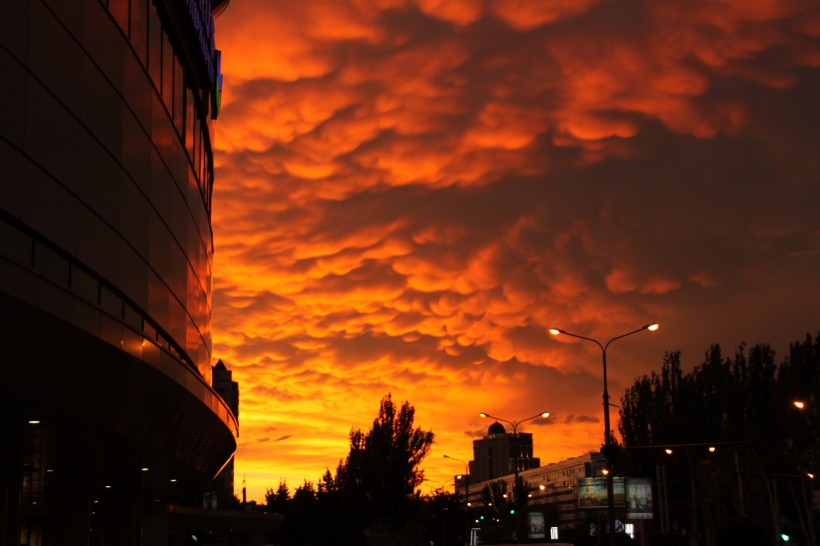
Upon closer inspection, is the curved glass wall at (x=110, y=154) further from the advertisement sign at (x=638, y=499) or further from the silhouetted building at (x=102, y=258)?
the advertisement sign at (x=638, y=499)

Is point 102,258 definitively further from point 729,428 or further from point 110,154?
point 729,428

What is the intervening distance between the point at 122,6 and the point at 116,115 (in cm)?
265

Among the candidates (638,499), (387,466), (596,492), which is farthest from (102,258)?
(387,466)

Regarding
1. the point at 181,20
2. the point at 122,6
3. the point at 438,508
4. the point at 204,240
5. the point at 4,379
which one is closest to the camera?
the point at 4,379

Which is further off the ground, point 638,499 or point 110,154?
point 110,154

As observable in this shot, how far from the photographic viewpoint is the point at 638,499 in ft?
174

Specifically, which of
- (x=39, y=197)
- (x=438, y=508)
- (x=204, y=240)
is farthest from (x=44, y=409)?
(x=438, y=508)

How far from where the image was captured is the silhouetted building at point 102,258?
14789 mm

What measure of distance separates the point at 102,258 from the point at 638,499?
40.9 meters

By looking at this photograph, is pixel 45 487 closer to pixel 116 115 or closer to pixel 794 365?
Result: pixel 116 115

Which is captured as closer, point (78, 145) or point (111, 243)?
point (78, 145)

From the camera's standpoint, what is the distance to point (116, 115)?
784 inches

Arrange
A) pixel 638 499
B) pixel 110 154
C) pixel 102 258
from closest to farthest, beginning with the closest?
pixel 102 258, pixel 110 154, pixel 638 499

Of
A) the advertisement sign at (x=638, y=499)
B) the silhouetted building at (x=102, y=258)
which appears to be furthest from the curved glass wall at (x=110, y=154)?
the advertisement sign at (x=638, y=499)
